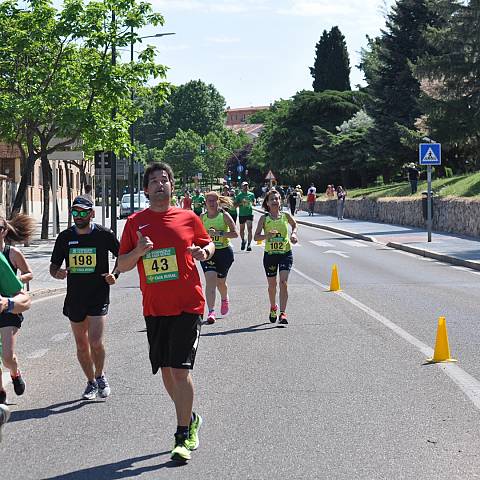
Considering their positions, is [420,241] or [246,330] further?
[420,241]

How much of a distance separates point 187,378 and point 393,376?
3.08 m

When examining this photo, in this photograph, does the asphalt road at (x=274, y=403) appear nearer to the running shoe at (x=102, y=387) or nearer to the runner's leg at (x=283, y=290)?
the running shoe at (x=102, y=387)

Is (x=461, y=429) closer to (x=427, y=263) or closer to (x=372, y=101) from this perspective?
(x=427, y=263)

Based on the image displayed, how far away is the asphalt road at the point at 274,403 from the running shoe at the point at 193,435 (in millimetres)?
59

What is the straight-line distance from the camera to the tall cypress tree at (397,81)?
5703 centimetres

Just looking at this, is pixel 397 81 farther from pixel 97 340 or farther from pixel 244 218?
pixel 97 340

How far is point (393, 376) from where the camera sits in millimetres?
8977

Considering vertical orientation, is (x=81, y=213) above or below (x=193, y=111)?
below

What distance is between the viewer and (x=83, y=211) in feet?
27.5

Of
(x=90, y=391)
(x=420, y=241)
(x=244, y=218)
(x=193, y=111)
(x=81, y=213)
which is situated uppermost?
(x=193, y=111)

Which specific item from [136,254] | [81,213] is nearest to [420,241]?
[81,213]

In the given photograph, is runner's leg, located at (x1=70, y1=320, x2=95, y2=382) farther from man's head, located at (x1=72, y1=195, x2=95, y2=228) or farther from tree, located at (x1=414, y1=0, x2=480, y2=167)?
tree, located at (x1=414, y1=0, x2=480, y2=167)

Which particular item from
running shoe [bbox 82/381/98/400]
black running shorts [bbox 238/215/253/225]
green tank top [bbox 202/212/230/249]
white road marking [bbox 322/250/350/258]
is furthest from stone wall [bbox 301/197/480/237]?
running shoe [bbox 82/381/98/400]

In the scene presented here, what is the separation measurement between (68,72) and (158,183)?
26.5 m
